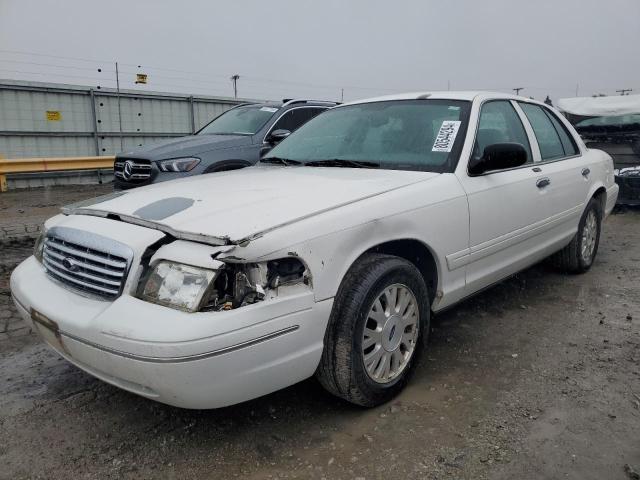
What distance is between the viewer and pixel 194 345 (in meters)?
1.95

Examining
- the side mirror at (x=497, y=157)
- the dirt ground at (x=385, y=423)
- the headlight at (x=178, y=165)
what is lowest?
the dirt ground at (x=385, y=423)

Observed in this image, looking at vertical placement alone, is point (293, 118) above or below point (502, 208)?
above

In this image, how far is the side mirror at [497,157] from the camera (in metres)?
3.18

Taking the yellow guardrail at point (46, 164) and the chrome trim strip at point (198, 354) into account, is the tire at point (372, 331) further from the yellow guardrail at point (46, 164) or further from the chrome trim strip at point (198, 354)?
the yellow guardrail at point (46, 164)

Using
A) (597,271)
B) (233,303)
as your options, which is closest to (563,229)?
(597,271)

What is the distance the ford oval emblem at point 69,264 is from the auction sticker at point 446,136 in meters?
2.11

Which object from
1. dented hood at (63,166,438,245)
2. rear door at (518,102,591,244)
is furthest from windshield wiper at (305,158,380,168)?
rear door at (518,102,591,244)

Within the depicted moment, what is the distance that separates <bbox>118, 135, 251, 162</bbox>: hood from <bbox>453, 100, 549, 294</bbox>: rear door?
12.4 ft

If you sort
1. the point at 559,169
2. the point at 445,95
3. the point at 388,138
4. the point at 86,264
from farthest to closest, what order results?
the point at 559,169
the point at 445,95
the point at 388,138
the point at 86,264

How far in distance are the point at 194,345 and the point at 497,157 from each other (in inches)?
85.5

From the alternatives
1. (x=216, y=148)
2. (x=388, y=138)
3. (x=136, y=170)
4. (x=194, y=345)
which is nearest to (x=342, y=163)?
(x=388, y=138)

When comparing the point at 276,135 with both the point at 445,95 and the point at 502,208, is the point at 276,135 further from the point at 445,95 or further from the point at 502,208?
the point at 502,208

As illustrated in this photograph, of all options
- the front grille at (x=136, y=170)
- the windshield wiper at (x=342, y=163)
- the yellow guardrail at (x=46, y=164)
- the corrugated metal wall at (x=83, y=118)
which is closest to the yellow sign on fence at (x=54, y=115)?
the corrugated metal wall at (x=83, y=118)

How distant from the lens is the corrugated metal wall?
1124cm
